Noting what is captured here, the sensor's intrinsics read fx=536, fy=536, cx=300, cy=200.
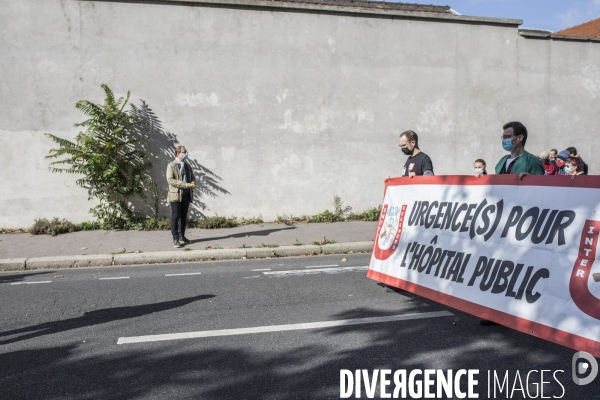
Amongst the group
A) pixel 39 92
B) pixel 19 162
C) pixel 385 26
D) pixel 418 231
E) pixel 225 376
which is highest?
pixel 385 26

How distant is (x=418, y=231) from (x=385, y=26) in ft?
33.0

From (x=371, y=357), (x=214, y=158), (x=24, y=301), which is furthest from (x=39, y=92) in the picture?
(x=371, y=357)

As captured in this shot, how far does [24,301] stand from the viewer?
22.0 feet

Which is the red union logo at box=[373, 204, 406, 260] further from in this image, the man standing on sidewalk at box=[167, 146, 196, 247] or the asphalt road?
the man standing on sidewalk at box=[167, 146, 196, 247]

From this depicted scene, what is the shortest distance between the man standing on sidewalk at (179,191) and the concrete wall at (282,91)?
2644mm

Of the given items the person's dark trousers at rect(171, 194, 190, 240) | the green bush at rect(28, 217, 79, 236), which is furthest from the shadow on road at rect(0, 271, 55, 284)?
the green bush at rect(28, 217, 79, 236)

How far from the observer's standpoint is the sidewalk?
33.3 ft

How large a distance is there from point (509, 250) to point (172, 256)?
6.88 metres

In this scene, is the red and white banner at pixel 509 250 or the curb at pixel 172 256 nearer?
the red and white banner at pixel 509 250

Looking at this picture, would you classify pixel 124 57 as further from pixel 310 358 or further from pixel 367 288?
pixel 310 358

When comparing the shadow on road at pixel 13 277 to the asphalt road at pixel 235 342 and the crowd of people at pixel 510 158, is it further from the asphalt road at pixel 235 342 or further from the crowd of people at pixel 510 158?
the crowd of people at pixel 510 158

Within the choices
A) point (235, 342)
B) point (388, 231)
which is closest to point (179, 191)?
point (388, 231)

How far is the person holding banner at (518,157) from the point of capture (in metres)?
5.29

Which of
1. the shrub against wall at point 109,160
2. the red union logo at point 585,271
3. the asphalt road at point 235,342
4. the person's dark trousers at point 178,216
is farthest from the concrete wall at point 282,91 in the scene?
the red union logo at point 585,271
